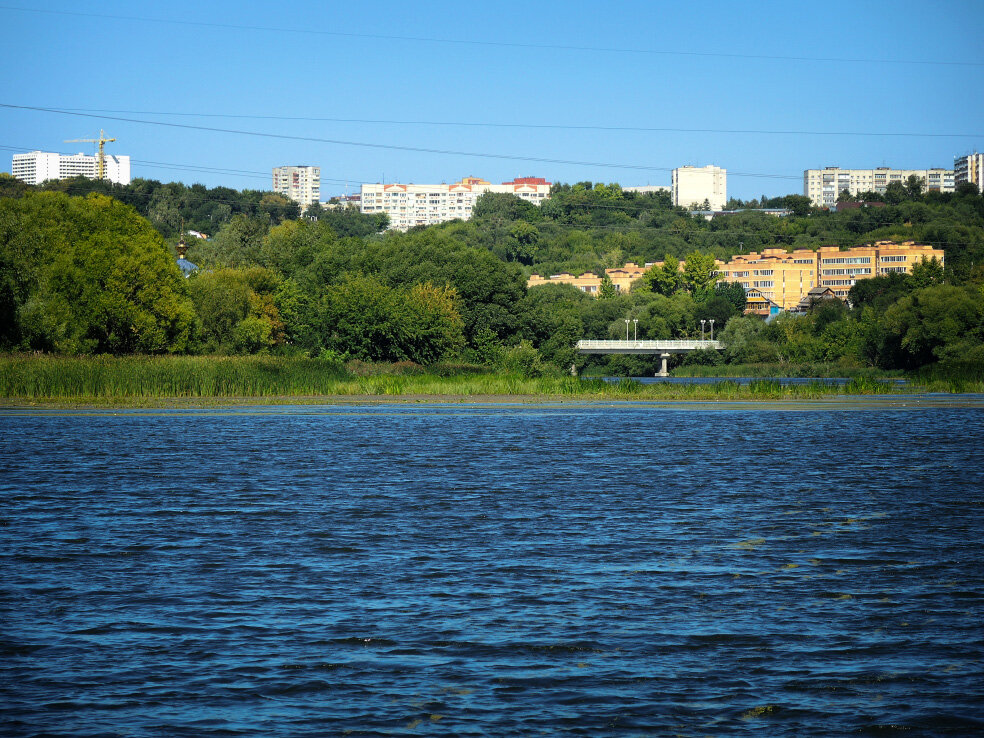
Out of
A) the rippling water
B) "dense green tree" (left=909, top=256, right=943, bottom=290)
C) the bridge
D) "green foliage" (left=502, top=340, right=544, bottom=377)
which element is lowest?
the rippling water

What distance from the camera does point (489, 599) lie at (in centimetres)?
1470

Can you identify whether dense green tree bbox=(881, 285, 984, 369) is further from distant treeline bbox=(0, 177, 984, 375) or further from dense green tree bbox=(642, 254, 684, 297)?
dense green tree bbox=(642, 254, 684, 297)

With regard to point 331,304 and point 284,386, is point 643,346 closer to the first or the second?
point 331,304

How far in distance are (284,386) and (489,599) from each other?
47.9m

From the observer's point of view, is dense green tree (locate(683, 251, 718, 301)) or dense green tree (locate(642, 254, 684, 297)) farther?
dense green tree (locate(683, 251, 718, 301))

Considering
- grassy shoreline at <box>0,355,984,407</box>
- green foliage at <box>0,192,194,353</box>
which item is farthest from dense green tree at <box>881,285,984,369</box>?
green foliage at <box>0,192,194,353</box>

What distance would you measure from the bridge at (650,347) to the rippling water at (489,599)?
10003cm

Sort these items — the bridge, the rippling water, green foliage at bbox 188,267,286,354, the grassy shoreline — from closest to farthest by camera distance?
the rippling water < the grassy shoreline < green foliage at bbox 188,267,286,354 < the bridge

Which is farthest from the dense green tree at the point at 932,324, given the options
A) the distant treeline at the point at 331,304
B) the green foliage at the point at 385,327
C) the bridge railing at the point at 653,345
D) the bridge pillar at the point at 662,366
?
the green foliage at the point at 385,327

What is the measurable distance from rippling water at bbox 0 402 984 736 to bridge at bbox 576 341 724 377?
328ft

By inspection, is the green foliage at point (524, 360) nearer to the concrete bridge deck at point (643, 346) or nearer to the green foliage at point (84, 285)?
the green foliage at point (84, 285)

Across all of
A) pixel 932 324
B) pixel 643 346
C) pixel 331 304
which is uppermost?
pixel 331 304

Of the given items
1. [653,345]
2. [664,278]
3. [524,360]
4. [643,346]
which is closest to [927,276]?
[653,345]

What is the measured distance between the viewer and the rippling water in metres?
10.6
